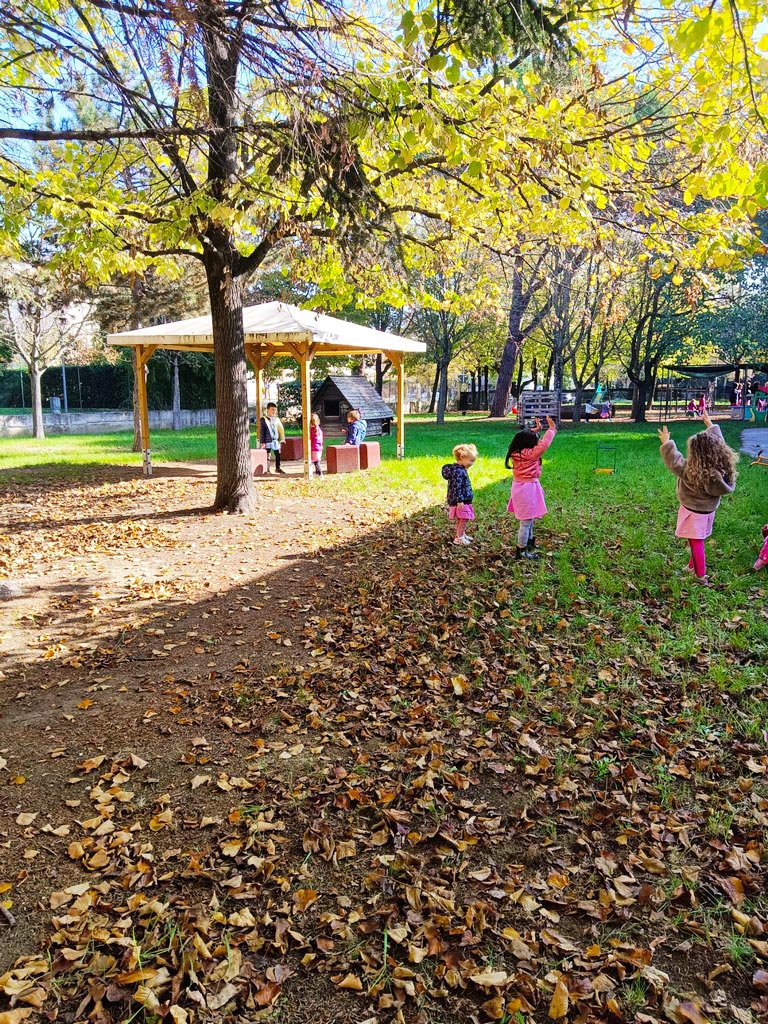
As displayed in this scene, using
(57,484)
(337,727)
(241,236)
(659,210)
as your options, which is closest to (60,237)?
(241,236)

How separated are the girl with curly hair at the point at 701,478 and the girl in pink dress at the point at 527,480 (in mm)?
1257

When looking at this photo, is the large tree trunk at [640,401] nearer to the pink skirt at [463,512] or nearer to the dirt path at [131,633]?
the dirt path at [131,633]

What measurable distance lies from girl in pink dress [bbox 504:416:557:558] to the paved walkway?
936 centimetres

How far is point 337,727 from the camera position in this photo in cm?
443

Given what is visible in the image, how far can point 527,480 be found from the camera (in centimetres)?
763

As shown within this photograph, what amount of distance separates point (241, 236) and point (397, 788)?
11.2 meters

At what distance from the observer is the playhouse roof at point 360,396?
2612 cm

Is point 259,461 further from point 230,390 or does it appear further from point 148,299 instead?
point 148,299

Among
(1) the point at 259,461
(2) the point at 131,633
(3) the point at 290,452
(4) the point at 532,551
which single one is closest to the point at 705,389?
(3) the point at 290,452

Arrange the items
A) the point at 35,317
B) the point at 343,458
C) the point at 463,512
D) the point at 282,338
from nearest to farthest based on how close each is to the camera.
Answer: the point at 463,512 → the point at 282,338 → the point at 343,458 → the point at 35,317

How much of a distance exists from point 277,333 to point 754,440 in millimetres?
13187

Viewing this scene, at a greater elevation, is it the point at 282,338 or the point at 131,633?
the point at 282,338

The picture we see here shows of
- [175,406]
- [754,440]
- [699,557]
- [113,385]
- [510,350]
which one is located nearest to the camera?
[699,557]

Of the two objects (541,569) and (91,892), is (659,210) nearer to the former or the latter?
(541,569)
